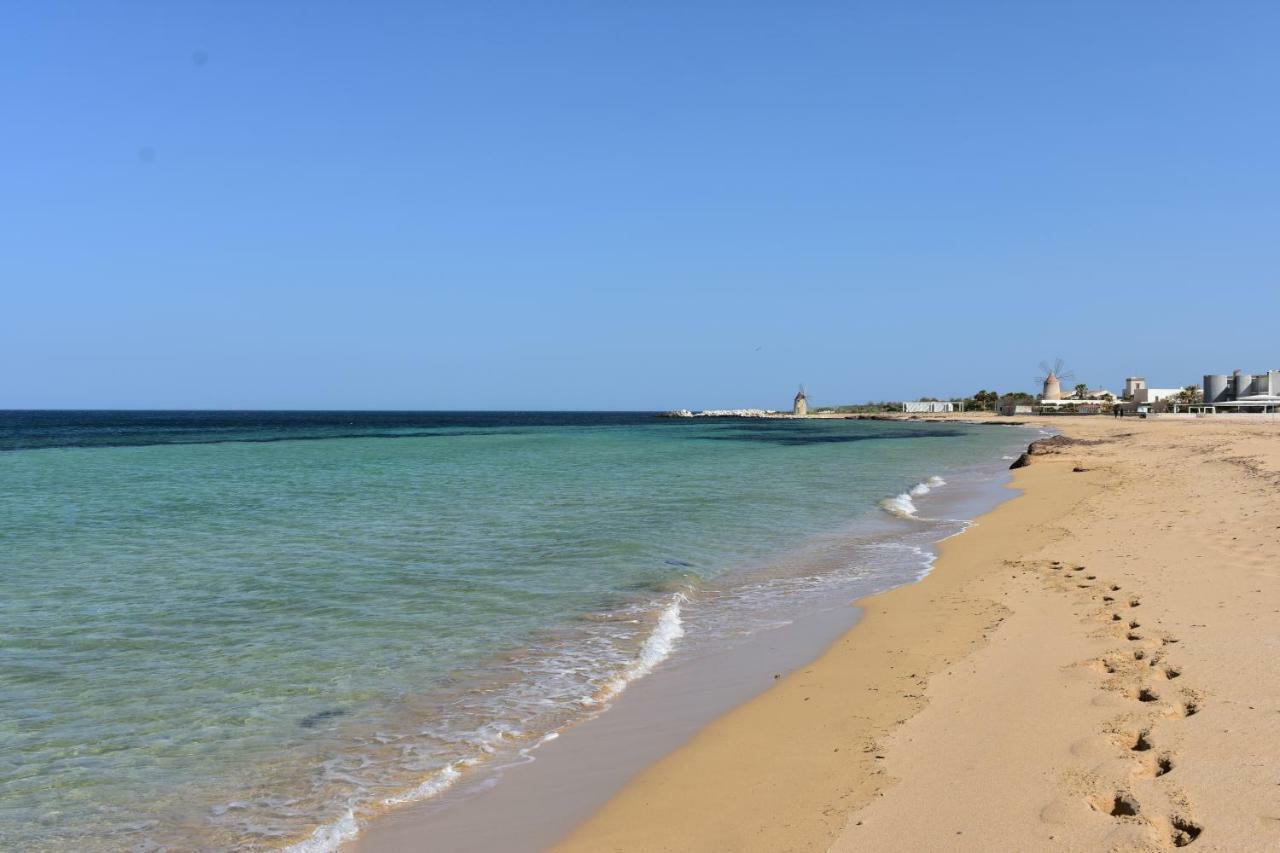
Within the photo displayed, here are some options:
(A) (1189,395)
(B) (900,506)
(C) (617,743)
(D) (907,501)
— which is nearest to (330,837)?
(C) (617,743)

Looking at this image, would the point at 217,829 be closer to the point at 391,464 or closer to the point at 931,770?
the point at 931,770

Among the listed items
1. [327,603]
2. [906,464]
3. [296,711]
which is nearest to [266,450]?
[906,464]

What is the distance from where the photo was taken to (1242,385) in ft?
299

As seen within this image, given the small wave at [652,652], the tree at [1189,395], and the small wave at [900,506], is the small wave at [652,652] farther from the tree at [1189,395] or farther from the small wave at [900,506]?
the tree at [1189,395]

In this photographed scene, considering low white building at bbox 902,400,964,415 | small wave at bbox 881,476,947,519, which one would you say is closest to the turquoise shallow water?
small wave at bbox 881,476,947,519

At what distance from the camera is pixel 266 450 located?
157 ft

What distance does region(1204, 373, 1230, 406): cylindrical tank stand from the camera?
9607 centimetres

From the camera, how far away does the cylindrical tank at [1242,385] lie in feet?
291

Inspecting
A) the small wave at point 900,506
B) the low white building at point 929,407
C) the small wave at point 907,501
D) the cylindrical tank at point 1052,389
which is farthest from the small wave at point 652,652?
the low white building at point 929,407

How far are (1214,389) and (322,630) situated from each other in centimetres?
11546

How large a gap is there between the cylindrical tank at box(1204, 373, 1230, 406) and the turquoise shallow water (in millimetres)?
97118

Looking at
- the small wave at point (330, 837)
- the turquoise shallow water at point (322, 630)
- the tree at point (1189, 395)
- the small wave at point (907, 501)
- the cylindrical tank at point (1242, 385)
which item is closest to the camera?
the small wave at point (330, 837)

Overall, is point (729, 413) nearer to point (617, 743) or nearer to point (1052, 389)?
point (1052, 389)

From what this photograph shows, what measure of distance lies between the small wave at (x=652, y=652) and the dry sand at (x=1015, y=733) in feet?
3.99
